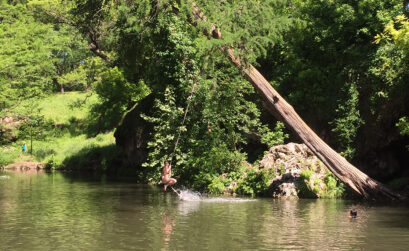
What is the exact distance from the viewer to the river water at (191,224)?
1259 centimetres

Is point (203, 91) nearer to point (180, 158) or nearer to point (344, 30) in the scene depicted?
point (180, 158)

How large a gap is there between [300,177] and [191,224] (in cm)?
869

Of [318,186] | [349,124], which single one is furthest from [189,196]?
[349,124]

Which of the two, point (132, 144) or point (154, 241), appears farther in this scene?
point (132, 144)

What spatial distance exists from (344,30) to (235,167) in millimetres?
8691

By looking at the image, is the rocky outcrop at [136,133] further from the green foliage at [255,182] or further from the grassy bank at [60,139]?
the green foliage at [255,182]

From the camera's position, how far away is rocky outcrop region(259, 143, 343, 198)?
22.7 metres

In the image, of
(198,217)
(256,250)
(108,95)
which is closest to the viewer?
(256,250)

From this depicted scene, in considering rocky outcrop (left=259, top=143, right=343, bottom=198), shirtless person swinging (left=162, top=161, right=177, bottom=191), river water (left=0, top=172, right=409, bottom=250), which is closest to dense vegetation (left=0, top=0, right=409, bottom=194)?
rocky outcrop (left=259, top=143, right=343, bottom=198)

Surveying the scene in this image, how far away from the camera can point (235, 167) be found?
84.6 feet

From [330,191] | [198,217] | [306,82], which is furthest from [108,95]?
[198,217]

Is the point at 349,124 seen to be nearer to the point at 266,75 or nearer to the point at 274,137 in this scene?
the point at 274,137

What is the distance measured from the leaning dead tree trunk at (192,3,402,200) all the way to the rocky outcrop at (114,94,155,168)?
11.3 m

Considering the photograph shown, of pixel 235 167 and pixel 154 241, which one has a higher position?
pixel 235 167
